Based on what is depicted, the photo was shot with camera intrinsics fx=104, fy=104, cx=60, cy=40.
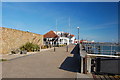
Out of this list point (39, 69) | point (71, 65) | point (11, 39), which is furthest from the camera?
point (11, 39)

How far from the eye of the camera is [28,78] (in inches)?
194

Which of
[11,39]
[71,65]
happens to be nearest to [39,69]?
[71,65]

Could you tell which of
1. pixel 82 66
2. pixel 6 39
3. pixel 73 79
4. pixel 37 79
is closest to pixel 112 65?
pixel 82 66

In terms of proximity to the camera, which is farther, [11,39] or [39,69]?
[11,39]

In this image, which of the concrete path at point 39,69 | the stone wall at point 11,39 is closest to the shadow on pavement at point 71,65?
the concrete path at point 39,69

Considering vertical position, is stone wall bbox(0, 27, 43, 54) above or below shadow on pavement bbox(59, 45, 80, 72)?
above

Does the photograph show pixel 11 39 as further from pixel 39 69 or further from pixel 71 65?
pixel 71 65

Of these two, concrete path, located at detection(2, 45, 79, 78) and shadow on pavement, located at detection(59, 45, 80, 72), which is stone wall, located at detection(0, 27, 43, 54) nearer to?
concrete path, located at detection(2, 45, 79, 78)

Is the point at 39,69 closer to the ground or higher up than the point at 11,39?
closer to the ground

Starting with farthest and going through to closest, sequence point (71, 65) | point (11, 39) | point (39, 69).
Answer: point (11, 39), point (71, 65), point (39, 69)

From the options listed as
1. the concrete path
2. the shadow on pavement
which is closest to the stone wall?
the concrete path

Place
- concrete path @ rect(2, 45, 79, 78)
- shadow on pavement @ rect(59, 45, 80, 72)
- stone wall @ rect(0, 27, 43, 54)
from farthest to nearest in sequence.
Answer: stone wall @ rect(0, 27, 43, 54) → shadow on pavement @ rect(59, 45, 80, 72) → concrete path @ rect(2, 45, 79, 78)

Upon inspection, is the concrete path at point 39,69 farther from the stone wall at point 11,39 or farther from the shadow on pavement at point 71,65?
the stone wall at point 11,39

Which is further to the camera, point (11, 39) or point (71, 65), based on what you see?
point (11, 39)
